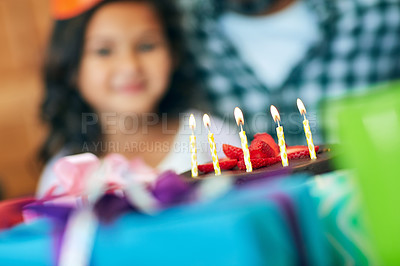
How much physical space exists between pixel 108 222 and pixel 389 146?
160 millimetres

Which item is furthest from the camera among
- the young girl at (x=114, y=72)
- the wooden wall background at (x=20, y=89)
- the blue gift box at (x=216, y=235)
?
the wooden wall background at (x=20, y=89)

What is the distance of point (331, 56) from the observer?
121 centimetres

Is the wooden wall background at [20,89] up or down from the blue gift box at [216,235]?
up

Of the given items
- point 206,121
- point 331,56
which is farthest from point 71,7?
point 206,121

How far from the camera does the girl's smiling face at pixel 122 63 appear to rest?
0.97m

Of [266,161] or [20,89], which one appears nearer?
[266,161]

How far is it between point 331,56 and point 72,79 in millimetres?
656

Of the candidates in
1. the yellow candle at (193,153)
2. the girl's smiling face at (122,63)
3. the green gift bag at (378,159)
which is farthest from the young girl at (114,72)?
the green gift bag at (378,159)

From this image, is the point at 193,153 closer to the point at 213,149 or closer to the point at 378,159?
the point at 213,149

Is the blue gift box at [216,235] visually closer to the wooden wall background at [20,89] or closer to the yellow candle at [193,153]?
the yellow candle at [193,153]

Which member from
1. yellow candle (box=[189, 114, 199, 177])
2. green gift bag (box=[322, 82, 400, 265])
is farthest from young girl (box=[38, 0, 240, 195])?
green gift bag (box=[322, 82, 400, 265])

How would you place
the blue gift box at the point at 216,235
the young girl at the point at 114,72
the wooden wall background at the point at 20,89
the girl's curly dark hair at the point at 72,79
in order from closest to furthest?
the blue gift box at the point at 216,235
the young girl at the point at 114,72
the girl's curly dark hair at the point at 72,79
the wooden wall background at the point at 20,89

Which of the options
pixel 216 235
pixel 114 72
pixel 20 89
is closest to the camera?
pixel 216 235

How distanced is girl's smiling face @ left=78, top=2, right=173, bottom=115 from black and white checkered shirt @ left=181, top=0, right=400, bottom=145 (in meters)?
0.19
